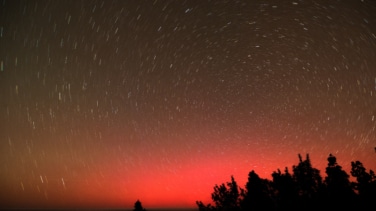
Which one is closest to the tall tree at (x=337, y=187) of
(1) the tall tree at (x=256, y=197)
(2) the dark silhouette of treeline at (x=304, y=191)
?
(2) the dark silhouette of treeline at (x=304, y=191)

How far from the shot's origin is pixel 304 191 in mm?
27625

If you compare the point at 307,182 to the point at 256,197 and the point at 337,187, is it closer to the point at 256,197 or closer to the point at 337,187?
the point at 337,187

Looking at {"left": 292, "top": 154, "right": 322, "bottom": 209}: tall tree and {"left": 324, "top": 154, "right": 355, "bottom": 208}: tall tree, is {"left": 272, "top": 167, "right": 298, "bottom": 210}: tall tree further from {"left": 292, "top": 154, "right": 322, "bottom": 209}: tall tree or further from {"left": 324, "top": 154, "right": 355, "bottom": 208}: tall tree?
{"left": 324, "top": 154, "right": 355, "bottom": 208}: tall tree

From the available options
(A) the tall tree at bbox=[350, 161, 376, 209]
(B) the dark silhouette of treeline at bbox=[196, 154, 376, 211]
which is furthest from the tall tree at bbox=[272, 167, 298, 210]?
(A) the tall tree at bbox=[350, 161, 376, 209]

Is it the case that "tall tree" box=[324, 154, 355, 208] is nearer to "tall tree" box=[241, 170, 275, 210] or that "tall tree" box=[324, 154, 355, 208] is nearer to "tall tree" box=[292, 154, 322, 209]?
"tall tree" box=[292, 154, 322, 209]

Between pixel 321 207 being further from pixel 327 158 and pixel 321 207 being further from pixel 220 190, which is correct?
pixel 220 190

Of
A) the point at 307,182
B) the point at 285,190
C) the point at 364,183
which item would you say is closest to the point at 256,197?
the point at 285,190

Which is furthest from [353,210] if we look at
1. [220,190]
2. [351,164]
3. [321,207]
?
[220,190]

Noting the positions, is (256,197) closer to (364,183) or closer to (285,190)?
(285,190)

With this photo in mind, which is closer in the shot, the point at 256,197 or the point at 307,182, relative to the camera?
the point at 256,197

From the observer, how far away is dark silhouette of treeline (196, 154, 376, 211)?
2447 centimetres

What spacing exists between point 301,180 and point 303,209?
15.6ft

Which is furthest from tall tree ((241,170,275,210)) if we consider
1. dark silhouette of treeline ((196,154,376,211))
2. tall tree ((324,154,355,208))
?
tall tree ((324,154,355,208))

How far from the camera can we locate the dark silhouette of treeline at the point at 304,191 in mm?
24469
